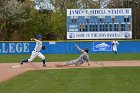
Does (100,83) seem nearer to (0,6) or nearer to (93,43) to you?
(93,43)

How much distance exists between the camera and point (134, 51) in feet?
147

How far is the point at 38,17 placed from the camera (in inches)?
2459

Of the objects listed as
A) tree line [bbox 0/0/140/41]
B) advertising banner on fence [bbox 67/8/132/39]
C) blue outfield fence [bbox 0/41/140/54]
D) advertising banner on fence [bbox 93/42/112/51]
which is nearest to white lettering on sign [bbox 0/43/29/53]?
blue outfield fence [bbox 0/41/140/54]

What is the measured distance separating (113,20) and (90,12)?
258 cm

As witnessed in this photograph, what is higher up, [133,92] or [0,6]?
[0,6]

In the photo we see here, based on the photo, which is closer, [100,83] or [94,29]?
[100,83]

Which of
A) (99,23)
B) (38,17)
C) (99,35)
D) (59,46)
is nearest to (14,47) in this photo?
(59,46)

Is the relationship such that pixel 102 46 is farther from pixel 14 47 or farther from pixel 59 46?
pixel 14 47

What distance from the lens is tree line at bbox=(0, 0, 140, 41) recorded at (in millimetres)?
57406

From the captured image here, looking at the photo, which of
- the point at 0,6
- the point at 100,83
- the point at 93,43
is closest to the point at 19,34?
the point at 0,6

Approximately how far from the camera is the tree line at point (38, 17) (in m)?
57.4

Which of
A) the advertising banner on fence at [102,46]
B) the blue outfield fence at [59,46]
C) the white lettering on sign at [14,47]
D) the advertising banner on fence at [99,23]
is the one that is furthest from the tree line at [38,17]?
the advertising banner on fence at [99,23]

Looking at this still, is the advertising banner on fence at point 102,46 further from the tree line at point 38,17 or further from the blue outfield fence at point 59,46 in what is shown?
the tree line at point 38,17

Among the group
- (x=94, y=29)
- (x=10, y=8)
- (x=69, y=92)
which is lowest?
(x=69, y=92)
